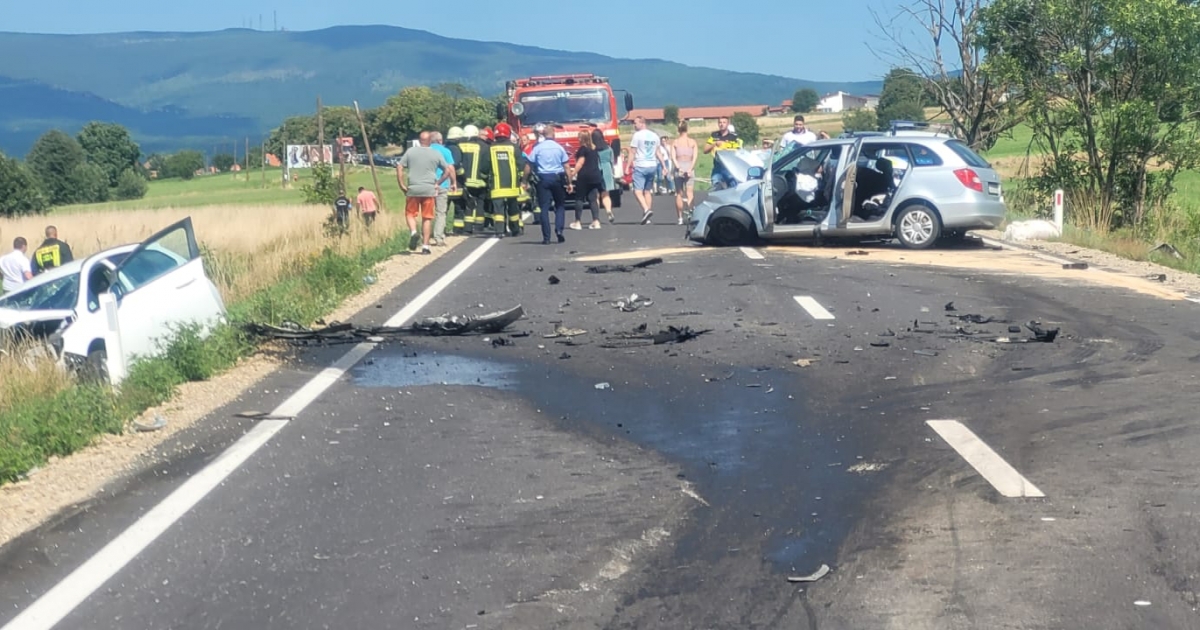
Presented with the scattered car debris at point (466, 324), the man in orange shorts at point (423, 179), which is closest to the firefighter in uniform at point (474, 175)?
the man in orange shorts at point (423, 179)

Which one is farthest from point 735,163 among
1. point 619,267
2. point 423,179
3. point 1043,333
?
point 1043,333

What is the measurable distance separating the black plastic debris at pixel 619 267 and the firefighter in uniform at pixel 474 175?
613 centimetres

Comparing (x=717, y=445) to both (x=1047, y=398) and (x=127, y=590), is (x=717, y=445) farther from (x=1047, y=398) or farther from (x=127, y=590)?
(x=127, y=590)

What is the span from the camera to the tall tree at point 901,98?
101 ft

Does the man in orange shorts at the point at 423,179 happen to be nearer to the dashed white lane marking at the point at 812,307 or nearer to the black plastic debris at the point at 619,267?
the black plastic debris at the point at 619,267

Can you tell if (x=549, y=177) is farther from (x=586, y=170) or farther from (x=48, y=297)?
(x=48, y=297)

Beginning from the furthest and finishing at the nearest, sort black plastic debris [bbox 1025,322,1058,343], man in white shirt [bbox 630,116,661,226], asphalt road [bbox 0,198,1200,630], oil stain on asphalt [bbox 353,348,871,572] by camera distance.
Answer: man in white shirt [bbox 630,116,661,226] < black plastic debris [bbox 1025,322,1058,343] < oil stain on asphalt [bbox 353,348,871,572] < asphalt road [bbox 0,198,1200,630]

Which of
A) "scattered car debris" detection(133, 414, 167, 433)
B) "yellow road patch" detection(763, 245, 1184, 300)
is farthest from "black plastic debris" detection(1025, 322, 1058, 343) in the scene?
"scattered car debris" detection(133, 414, 167, 433)

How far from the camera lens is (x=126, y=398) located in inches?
360

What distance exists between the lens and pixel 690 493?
22.2ft

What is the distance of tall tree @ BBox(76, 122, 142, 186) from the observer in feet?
428

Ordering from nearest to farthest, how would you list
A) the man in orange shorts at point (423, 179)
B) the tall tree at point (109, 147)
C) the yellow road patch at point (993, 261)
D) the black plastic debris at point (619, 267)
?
the yellow road patch at point (993, 261) < the black plastic debris at point (619, 267) < the man in orange shorts at point (423, 179) < the tall tree at point (109, 147)

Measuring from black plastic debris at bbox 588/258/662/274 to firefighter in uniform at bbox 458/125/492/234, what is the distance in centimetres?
613

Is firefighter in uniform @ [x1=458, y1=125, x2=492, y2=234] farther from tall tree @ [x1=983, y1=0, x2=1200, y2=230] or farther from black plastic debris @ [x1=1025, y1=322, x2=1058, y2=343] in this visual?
black plastic debris @ [x1=1025, y1=322, x2=1058, y2=343]
